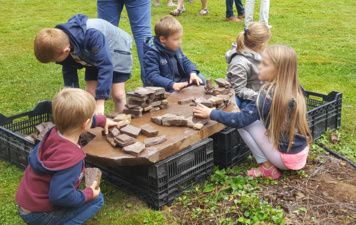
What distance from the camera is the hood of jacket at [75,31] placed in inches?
154

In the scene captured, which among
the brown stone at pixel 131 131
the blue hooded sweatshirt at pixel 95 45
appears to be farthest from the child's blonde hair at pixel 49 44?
the brown stone at pixel 131 131

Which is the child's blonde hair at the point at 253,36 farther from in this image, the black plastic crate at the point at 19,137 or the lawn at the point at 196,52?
the black plastic crate at the point at 19,137

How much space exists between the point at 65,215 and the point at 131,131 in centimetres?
84

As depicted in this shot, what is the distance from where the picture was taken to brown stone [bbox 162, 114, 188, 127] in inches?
140

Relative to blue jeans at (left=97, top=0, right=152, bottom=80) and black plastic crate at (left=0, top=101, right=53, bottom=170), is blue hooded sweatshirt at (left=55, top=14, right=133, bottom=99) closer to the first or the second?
black plastic crate at (left=0, top=101, right=53, bottom=170)

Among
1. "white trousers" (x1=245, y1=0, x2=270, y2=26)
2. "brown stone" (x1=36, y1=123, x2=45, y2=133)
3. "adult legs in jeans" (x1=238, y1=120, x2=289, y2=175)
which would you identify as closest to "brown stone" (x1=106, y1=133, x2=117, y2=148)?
"adult legs in jeans" (x1=238, y1=120, x2=289, y2=175)

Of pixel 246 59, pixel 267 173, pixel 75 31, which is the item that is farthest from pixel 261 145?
pixel 75 31

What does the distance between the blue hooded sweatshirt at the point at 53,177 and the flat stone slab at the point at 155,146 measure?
0.37m

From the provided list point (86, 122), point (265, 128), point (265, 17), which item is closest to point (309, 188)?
point (265, 128)

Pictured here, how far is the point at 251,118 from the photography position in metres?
3.52

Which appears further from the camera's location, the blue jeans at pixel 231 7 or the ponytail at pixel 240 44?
the blue jeans at pixel 231 7

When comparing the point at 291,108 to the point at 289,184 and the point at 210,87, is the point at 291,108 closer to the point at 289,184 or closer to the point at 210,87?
the point at 289,184

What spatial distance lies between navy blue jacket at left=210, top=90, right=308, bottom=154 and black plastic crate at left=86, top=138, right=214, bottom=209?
0.22 m

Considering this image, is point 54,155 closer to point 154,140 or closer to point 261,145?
point 154,140
